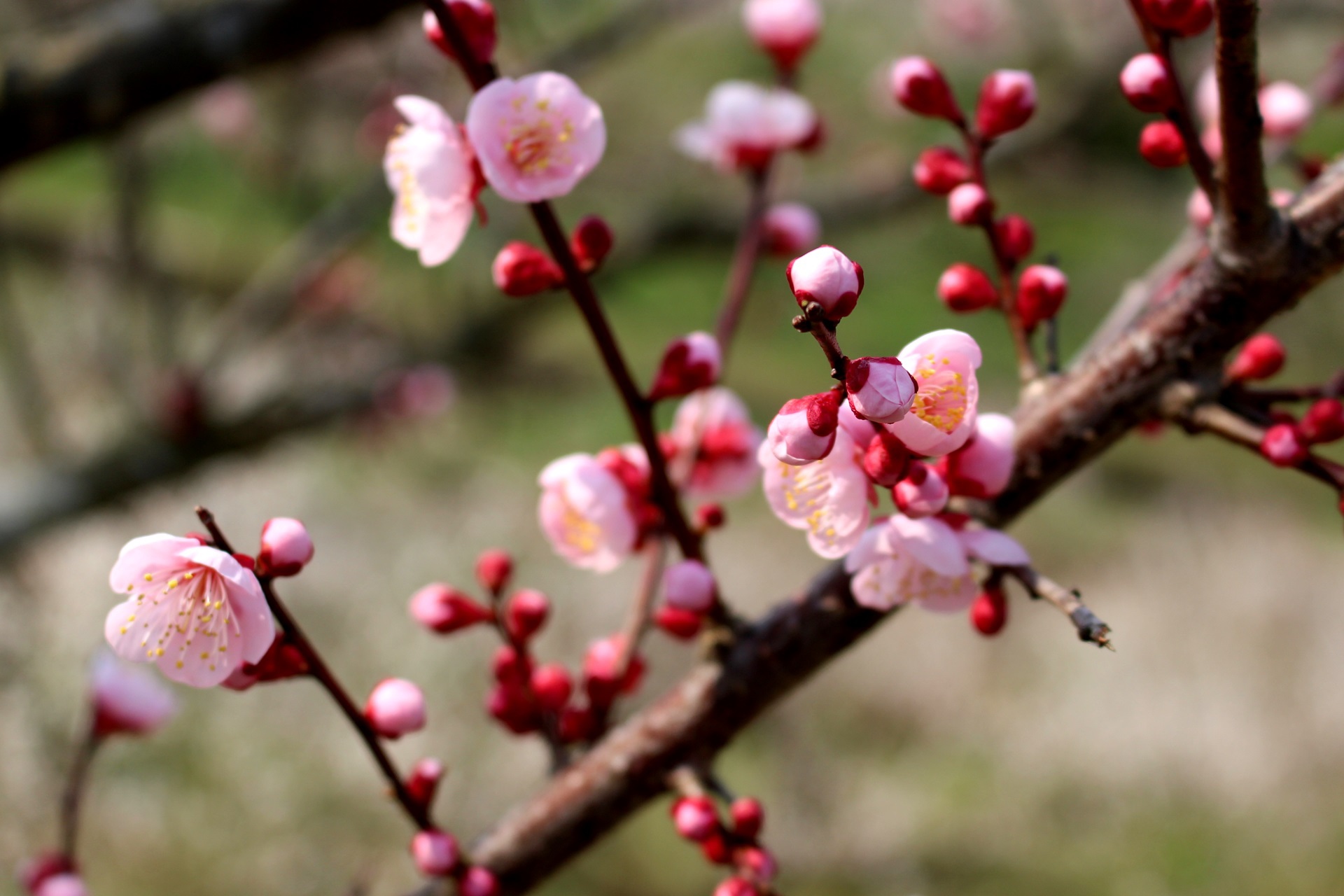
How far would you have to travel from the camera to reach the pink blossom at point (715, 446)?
797 mm

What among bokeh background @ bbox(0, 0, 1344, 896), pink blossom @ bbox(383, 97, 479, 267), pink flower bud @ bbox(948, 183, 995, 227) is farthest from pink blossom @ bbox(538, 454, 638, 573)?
bokeh background @ bbox(0, 0, 1344, 896)

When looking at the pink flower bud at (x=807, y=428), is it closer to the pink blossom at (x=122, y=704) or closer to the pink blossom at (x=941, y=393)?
the pink blossom at (x=941, y=393)

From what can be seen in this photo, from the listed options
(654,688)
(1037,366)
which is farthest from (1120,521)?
(1037,366)

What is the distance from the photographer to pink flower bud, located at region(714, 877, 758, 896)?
0.58m

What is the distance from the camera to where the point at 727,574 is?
4160mm

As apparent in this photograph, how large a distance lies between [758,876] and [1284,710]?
3.50 metres

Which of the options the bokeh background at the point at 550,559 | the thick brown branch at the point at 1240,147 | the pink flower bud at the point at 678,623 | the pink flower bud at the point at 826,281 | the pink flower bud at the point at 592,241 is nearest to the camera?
the pink flower bud at the point at 826,281

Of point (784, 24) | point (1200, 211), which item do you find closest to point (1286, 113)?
point (1200, 211)

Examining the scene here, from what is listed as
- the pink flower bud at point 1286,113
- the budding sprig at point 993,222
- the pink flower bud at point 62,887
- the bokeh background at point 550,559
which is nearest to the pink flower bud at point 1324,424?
the budding sprig at point 993,222

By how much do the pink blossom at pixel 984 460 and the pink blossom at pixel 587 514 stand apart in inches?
8.5

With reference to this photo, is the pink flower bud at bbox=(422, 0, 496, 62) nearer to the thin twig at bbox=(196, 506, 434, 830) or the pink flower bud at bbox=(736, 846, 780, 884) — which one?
the thin twig at bbox=(196, 506, 434, 830)

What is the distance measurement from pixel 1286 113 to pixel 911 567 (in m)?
0.57

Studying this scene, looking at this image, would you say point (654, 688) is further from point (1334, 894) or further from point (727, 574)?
point (1334, 894)

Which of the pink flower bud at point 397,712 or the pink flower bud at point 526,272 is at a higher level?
the pink flower bud at point 526,272
